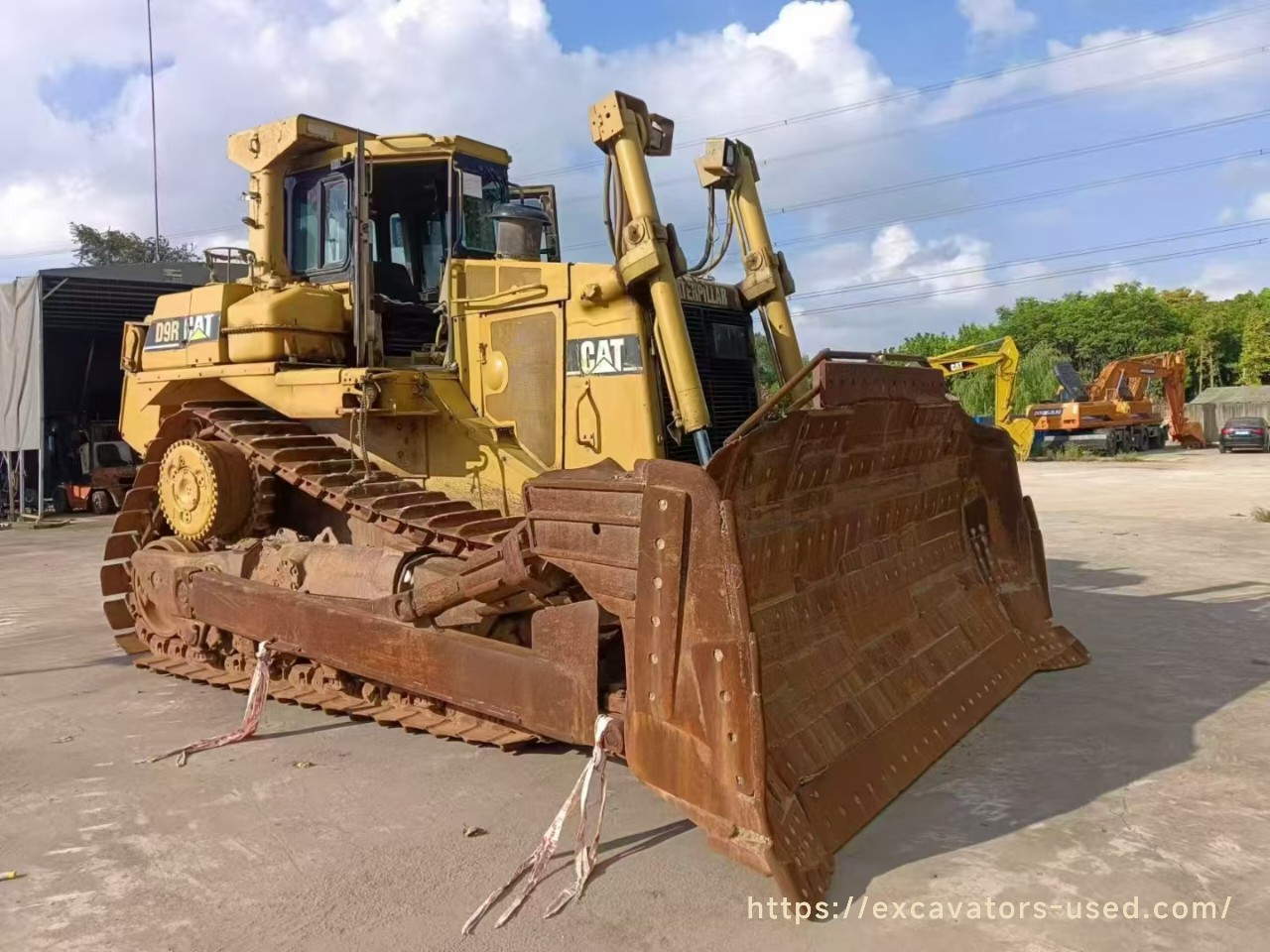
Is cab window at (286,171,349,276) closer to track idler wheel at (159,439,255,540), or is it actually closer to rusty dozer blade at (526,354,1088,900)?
track idler wheel at (159,439,255,540)

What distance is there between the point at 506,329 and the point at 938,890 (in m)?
3.77

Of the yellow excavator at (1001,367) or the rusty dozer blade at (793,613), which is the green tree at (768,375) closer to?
the rusty dozer blade at (793,613)

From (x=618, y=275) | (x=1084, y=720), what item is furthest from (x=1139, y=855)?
(x=618, y=275)

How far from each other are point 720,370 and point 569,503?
217 cm

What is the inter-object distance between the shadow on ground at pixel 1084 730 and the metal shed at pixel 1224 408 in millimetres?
41016

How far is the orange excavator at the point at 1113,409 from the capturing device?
34.2 meters

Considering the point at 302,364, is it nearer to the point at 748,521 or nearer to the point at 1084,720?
the point at 748,521

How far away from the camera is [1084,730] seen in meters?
5.07

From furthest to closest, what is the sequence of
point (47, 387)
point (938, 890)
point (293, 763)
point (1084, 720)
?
point (47, 387)
point (1084, 720)
point (293, 763)
point (938, 890)

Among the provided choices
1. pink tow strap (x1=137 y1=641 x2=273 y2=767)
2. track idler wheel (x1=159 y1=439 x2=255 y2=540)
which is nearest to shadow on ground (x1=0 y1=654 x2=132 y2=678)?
track idler wheel (x1=159 y1=439 x2=255 y2=540)

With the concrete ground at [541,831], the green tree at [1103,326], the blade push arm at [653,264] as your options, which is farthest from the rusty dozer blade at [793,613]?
the green tree at [1103,326]

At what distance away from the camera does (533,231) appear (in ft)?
20.6

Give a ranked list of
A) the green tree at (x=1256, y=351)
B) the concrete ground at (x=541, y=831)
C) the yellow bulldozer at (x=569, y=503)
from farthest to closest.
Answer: the green tree at (x=1256, y=351), the yellow bulldozer at (x=569, y=503), the concrete ground at (x=541, y=831)

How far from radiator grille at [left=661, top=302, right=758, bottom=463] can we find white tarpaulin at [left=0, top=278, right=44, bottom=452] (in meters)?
17.0
